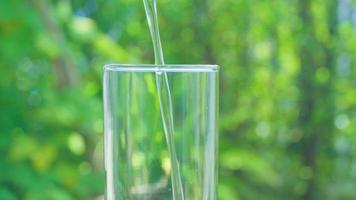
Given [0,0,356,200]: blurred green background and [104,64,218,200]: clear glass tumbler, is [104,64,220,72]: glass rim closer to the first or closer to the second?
[104,64,218,200]: clear glass tumbler

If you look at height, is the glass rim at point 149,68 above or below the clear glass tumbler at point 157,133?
above

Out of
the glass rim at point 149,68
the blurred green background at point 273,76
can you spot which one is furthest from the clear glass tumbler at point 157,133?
the blurred green background at point 273,76

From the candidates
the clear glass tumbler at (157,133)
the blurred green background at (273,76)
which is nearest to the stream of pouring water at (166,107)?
the clear glass tumbler at (157,133)

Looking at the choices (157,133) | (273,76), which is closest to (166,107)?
(157,133)

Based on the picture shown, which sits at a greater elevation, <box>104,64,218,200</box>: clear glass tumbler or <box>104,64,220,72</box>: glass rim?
<box>104,64,220,72</box>: glass rim

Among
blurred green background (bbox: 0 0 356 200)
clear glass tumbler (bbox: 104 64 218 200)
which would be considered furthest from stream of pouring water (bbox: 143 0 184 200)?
blurred green background (bbox: 0 0 356 200)

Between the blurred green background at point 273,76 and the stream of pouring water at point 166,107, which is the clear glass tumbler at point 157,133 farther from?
the blurred green background at point 273,76

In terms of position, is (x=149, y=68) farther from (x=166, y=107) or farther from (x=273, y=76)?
(x=273, y=76)

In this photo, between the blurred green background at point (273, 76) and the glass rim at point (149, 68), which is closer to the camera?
the glass rim at point (149, 68)

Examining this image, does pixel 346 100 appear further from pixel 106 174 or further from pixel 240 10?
pixel 106 174
